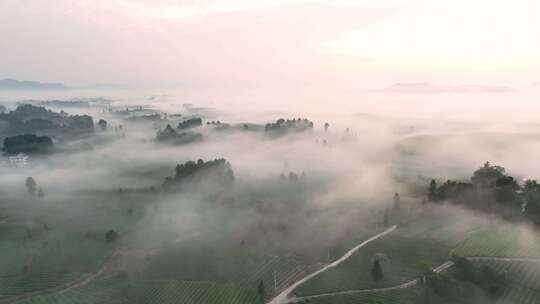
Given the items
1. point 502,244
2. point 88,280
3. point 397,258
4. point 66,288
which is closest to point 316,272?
point 397,258

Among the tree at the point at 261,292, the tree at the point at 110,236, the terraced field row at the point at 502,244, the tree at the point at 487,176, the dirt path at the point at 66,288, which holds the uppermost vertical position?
the tree at the point at 487,176

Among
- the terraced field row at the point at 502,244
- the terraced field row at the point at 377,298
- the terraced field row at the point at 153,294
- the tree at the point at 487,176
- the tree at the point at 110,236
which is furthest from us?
the tree at the point at 487,176

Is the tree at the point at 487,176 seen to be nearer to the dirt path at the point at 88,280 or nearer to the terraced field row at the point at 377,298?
the terraced field row at the point at 377,298

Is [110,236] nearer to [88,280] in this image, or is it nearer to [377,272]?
[88,280]

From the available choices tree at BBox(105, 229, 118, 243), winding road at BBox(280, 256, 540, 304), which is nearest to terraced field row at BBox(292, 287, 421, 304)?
winding road at BBox(280, 256, 540, 304)

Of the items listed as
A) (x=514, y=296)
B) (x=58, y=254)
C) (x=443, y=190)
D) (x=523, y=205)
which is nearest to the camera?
(x=514, y=296)

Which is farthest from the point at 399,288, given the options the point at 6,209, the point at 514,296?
the point at 6,209

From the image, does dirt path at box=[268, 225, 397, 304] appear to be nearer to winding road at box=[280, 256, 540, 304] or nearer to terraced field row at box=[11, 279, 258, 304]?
winding road at box=[280, 256, 540, 304]

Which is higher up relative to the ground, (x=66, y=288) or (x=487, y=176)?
(x=487, y=176)

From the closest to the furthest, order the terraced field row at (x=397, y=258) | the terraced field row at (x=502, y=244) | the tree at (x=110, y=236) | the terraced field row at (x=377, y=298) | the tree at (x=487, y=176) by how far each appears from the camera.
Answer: the terraced field row at (x=377, y=298), the terraced field row at (x=397, y=258), the terraced field row at (x=502, y=244), the tree at (x=110, y=236), the tree at (x=487, y=176)

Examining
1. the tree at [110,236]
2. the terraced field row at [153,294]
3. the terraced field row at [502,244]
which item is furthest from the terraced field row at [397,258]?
the tree at [110,236]

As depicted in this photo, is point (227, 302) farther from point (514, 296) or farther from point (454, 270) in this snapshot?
point (514, 296)
